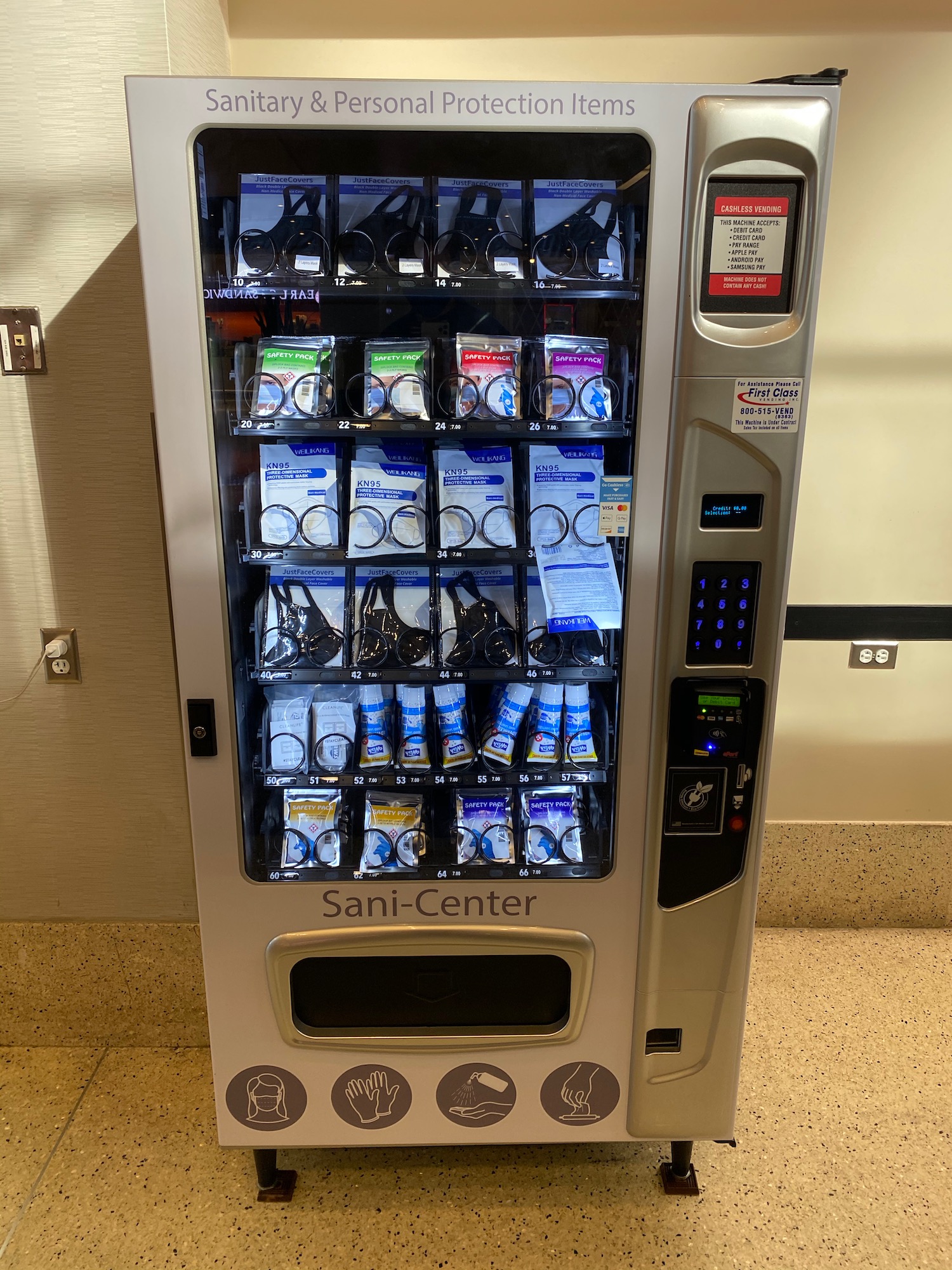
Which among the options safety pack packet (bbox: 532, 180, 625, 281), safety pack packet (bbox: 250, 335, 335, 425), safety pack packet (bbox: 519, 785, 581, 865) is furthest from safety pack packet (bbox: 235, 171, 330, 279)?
safety pack packet (bbox: 519, 785, 581, 865)

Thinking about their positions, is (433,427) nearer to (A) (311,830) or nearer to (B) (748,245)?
(B) (748,245)

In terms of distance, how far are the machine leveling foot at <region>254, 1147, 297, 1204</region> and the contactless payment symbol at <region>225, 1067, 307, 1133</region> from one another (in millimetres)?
102

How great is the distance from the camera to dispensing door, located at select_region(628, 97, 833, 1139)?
121cm

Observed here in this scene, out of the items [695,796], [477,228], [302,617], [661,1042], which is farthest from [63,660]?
[661,1042]

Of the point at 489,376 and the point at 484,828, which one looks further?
the point at 484,828

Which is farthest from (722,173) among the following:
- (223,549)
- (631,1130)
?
(631,1130)

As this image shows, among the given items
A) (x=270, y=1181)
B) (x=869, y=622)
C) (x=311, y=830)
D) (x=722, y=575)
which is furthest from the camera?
(x=869, y=622)

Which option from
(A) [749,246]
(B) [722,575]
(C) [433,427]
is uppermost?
(A) [749,246]

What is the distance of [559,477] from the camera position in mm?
1458

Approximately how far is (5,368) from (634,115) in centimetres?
140

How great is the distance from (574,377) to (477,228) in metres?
0.31

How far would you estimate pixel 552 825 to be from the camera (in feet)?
5.22

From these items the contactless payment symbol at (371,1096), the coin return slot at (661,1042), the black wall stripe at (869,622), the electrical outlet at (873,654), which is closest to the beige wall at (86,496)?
the contactless payment symbol at (371,1096)

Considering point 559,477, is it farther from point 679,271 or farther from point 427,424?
point 679,271
